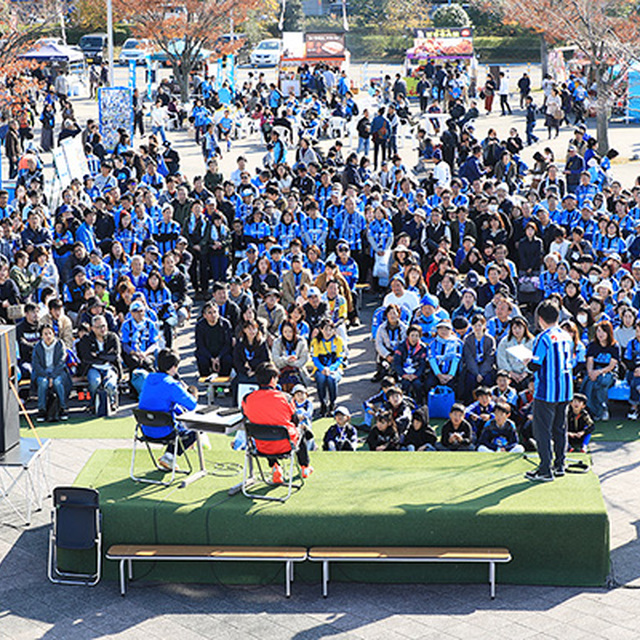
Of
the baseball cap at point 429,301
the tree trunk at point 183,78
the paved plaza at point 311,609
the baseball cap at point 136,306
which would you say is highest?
the tree trunk at point 183,78

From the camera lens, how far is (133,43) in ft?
185

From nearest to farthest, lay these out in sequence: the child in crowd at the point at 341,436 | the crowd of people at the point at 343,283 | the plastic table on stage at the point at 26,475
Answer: the plastic table on stage at the point at 26,475 → the child in crowd at the point at 341,436 → the crowd of people at the point at 343,283

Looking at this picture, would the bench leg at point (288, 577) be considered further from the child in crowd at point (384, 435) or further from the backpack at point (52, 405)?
the backpack at point (52, 405)

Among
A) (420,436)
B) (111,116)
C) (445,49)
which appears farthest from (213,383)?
(445,49)

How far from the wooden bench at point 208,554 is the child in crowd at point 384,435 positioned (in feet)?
8.24

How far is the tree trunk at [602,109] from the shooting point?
2889 cm

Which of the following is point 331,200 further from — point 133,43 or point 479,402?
point 133,43

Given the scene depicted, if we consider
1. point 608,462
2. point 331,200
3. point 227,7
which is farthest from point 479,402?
point 227,7

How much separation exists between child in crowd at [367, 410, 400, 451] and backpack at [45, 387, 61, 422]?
4.21m

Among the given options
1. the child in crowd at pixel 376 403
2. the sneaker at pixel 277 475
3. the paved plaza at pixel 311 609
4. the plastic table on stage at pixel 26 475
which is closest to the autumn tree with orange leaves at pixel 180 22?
the child in crowd at pixel 376 403

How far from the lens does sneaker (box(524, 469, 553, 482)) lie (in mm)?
10602

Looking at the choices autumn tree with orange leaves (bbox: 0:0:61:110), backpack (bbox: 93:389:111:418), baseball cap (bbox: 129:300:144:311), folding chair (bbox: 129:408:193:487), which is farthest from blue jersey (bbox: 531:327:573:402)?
autumn tree with orange leaves (bbox: 0:0:61:110)

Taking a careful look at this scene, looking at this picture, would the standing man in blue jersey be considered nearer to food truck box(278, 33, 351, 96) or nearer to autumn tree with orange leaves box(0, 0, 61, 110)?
autumn tree with orange leaves box(0, 0, 61, 110)

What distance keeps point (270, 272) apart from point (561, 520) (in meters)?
7.75
